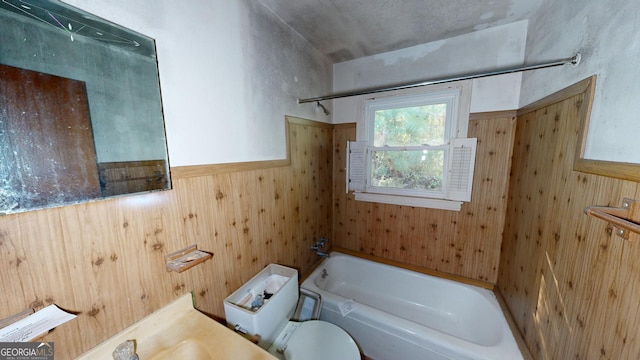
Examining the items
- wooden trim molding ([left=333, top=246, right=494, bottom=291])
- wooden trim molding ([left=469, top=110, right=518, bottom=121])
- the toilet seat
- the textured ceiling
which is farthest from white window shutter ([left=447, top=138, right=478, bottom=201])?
the toilet seat

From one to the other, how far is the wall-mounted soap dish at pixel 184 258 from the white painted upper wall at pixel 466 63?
1.93m

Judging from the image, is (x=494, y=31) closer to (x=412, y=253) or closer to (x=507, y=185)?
(x=507, y=185)

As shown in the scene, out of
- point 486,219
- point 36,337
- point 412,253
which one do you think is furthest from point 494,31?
point 36,337

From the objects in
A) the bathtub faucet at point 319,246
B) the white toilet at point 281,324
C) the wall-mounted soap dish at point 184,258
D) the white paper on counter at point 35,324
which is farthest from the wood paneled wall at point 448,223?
the white paper on counter at point 35,324

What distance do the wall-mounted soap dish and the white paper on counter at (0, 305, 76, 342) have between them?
0.30 m

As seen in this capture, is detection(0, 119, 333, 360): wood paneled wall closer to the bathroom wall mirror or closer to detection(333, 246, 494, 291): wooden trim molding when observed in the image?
the bathroom wall mirror

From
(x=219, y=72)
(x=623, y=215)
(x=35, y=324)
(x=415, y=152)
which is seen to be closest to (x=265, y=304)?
(x=35, y=324)

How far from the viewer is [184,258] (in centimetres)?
100

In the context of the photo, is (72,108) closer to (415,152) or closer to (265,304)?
(265,304)

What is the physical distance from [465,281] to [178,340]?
2283 mm

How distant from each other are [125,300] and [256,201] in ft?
2.53

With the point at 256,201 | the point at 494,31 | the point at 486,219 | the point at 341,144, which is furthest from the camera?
the point at 341,144

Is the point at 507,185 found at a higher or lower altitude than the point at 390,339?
higher

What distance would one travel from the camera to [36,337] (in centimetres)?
63
